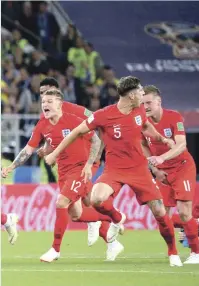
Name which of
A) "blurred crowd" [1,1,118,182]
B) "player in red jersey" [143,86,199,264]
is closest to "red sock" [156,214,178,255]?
Answer: "player in red jersey" [143,86,199,264]

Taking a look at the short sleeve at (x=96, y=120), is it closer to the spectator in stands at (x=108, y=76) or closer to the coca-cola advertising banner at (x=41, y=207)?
the coca-cola advertising banner at (x=41, y=207)

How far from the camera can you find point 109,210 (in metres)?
11.9

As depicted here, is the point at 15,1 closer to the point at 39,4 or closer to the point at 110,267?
the point at 39,4

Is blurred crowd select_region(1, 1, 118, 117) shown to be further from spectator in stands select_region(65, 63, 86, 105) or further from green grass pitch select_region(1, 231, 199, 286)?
green grass pitch select_region(1, 231, 199, 286)

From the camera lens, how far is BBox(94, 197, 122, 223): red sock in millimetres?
11778

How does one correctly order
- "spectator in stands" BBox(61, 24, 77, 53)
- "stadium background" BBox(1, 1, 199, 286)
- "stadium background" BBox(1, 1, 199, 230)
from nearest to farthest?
"stadium background" BBox(1, 1, 199, 286), "stadium background" BBox(1, 1, 199, 230), "spectator in stands" BBox(61, 24, 77, 53)

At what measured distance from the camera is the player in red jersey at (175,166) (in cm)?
1219

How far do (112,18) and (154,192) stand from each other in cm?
1197

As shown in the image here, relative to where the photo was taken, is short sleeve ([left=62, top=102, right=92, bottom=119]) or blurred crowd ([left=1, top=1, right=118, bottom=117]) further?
blurred crowd ([left=1, top=1, right=118, bottom=117])

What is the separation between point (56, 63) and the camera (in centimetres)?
2331

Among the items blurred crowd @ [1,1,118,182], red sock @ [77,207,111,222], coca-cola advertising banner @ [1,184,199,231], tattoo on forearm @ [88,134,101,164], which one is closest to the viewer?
tattoo on forearm @ [88,134,101,164]

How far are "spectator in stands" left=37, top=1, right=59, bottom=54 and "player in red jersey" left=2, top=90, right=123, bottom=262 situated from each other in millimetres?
10635

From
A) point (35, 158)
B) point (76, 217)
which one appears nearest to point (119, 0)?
point (35, 158)

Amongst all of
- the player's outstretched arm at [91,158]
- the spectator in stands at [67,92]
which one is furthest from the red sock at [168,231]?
the spectator in stands at [67,92]
